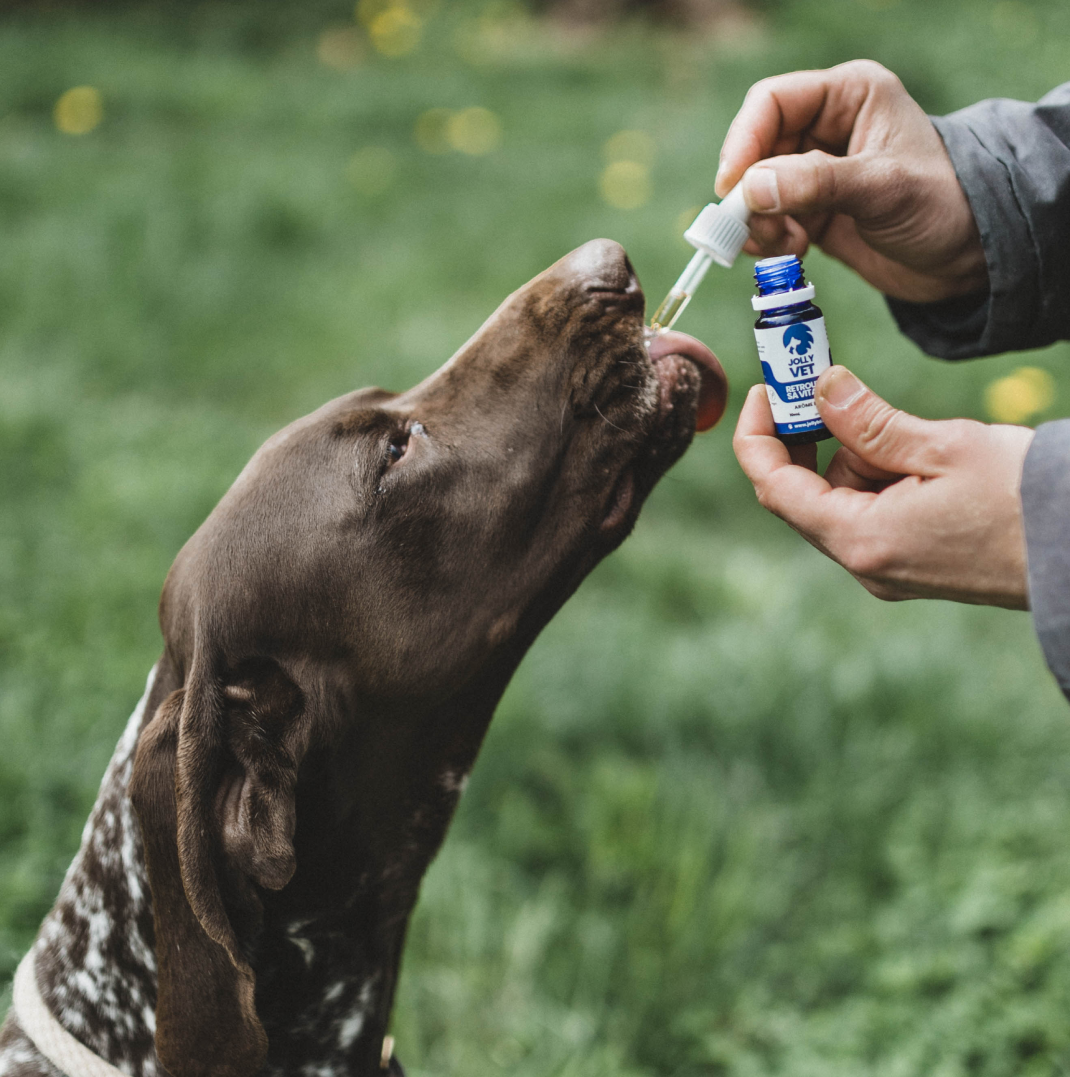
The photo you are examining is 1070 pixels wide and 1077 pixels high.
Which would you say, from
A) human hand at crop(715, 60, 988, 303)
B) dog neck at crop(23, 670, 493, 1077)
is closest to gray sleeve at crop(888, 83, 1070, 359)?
human hand at crop(715, 60, 988, 303)

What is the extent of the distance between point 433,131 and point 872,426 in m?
6.98

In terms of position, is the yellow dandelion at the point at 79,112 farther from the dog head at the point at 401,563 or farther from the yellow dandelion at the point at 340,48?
the dog head at the point at 401,563

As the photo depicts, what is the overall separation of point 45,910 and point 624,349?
2109mm

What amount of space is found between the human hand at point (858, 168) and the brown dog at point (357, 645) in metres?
0.35

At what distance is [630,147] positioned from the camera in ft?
24.6

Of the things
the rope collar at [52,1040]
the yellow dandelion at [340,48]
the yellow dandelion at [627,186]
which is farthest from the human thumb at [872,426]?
the yellow dandelion at [340,48]

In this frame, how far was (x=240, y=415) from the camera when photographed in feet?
19.1

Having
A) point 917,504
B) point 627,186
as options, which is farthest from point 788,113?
point 627,186

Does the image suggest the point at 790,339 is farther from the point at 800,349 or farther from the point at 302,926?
the point at 302,926

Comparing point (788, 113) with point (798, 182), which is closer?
point (798, 182)

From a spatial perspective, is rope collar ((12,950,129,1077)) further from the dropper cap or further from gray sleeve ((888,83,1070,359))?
gray sleeve ((888,83,1070,359))

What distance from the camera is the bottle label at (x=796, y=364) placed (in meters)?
1.99

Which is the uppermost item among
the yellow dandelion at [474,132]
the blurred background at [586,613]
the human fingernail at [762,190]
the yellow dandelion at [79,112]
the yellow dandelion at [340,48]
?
the yellow dandelion at [340,48]

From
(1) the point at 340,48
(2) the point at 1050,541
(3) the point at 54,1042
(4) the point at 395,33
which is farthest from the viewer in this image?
(1) the point at 340,48
